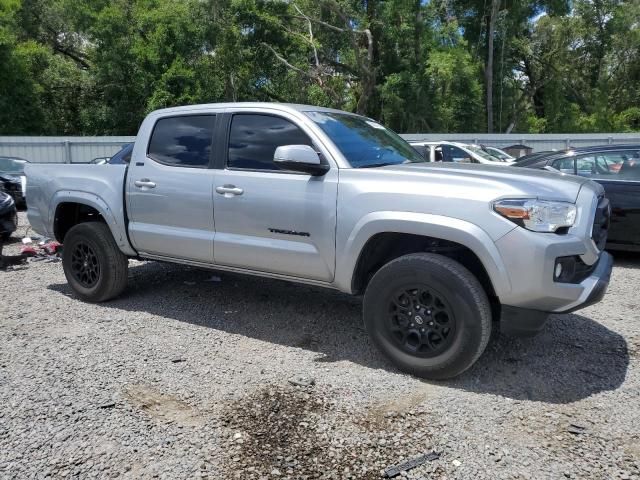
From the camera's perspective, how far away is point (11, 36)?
28.7m

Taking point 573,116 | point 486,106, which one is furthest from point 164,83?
point 573,116

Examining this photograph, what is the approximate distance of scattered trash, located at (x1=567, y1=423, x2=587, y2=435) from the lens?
3.24 metres

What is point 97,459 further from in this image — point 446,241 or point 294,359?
point 446,241

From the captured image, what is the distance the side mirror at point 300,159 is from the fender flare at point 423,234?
0.53m

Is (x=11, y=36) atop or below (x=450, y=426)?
atop

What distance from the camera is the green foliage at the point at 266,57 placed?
97.8 feet

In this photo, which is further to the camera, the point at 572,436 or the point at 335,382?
the point at 335,382

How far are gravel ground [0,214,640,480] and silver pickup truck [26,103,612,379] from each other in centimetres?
42

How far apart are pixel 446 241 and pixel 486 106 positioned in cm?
3310

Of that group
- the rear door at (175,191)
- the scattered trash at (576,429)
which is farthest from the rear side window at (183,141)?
the scattered trash at (576,429)

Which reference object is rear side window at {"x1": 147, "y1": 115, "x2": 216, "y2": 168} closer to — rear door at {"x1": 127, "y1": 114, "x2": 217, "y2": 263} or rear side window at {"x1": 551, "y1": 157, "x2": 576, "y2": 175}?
rear door at {"x1": 127, "y1": 114, "x2": 217, "y2": 263}

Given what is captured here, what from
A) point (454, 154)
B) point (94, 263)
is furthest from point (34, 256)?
point (454, 154)

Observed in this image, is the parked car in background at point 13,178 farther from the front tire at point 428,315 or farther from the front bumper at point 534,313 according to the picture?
the front bumper at point 534,313

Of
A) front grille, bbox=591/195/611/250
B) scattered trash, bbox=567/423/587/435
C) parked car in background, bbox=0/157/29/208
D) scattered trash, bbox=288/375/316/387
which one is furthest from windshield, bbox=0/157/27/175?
scattered trash, bbox=567/423/587/435
